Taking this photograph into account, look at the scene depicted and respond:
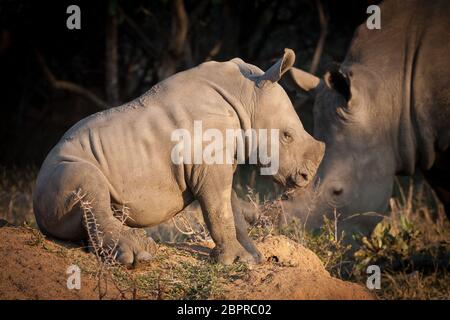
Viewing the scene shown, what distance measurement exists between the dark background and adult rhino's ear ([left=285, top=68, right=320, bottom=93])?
2595 millimetres

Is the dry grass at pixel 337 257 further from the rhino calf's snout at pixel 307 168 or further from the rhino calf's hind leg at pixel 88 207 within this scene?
the rhino calf's snout at pixel 307 168

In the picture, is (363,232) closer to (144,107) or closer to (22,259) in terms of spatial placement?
(144,107)

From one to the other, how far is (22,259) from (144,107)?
121 centimetres

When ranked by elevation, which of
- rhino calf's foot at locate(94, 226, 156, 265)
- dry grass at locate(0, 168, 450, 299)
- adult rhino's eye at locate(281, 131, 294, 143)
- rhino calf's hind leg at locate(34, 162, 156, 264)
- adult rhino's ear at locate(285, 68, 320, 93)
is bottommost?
dry grass at locate(0, 168, 450, 299)

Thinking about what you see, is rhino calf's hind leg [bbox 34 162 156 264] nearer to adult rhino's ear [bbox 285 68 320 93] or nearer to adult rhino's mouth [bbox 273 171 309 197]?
adult rhino's mouth [bbox 273 171 309 197]

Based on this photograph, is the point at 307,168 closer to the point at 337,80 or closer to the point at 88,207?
the point at 88,207

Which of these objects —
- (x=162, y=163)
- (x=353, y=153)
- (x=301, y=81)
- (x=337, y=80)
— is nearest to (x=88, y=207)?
(x=162, y=163)

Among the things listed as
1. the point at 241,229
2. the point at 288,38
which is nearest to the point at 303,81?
the point at 241,229

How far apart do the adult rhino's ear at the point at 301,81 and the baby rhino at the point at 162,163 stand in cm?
268

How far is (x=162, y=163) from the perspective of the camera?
17.5 feet

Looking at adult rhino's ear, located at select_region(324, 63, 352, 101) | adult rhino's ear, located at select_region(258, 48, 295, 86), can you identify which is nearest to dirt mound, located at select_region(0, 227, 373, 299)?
adult rhino's ear, located at select_region(258, 48, 295, 86)

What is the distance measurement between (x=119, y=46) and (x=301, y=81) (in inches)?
223

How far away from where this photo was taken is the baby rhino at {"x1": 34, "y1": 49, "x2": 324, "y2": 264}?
5.21m

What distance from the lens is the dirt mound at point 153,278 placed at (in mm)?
4750
